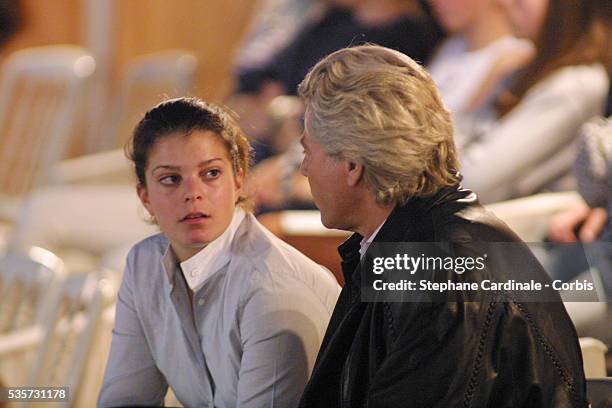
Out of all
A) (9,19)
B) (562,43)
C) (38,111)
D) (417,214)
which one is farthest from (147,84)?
(417,214)

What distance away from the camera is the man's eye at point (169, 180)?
3.80 ft

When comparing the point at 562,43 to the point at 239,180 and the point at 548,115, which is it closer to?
the point at 548,115

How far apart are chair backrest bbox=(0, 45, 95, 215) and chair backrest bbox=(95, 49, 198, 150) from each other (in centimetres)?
20

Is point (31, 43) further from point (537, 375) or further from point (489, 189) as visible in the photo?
point (537, 375)

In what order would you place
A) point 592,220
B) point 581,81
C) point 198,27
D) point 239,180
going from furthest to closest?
point 198,27
point 581,81
point 592,220
point 239,180

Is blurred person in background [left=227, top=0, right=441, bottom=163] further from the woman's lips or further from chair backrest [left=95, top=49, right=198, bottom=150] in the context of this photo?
the woman's lips

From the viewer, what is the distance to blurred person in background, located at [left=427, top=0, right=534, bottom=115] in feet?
7.23

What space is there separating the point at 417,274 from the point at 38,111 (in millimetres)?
2264

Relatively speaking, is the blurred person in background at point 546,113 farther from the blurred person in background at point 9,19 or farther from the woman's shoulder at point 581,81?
the blurred person in background at point 9,19

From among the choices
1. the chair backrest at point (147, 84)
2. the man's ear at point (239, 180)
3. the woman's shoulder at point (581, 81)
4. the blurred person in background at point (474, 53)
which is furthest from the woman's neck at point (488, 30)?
the man's ear at point (239, 180)

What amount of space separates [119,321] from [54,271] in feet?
1.70

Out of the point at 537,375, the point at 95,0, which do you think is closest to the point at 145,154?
the point at 537,375

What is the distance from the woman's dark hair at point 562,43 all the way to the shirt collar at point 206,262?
1.11 metres

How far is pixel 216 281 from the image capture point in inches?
45.8
